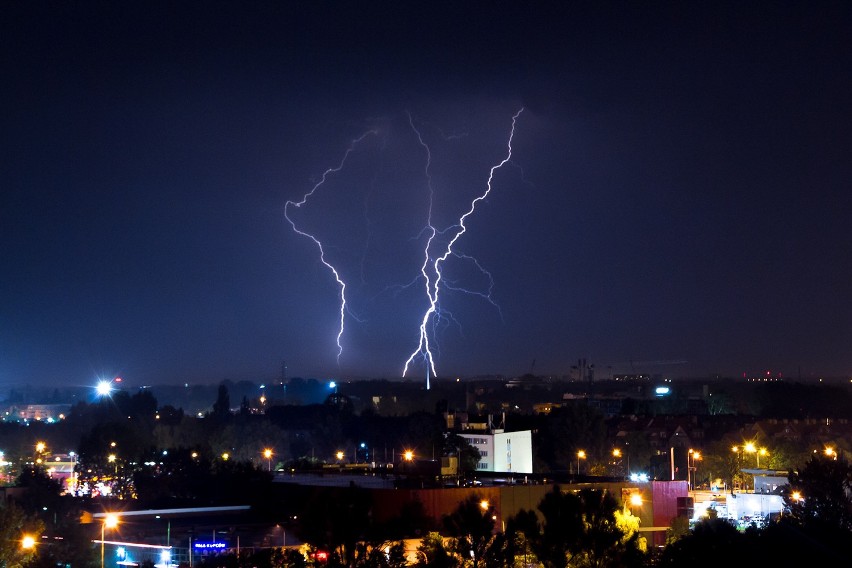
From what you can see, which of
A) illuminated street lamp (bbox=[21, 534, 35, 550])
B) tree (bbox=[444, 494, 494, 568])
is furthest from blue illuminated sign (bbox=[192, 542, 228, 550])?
tree (bbox=[444, 494, 494, 568])

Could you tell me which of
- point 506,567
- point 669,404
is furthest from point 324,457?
point 506,567

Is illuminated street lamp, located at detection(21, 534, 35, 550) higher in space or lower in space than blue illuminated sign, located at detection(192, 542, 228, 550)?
higher

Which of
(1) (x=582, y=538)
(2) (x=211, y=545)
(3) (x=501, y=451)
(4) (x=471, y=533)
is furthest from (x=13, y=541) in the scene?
(3) (x=501, y=451)

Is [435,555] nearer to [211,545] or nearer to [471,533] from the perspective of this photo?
[471,533]

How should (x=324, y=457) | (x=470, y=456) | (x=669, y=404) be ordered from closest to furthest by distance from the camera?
(x=470, y=456)
(x=324, y=457)
(x=669, y=404)

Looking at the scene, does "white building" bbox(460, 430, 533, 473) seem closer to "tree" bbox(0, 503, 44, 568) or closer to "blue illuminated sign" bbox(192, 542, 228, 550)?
"blue illuminated sign" bbox(192, 542, 228, 550)

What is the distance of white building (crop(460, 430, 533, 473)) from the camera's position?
192ft

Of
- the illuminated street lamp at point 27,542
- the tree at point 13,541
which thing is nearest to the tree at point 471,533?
the illuminated street lamp at point 27,542

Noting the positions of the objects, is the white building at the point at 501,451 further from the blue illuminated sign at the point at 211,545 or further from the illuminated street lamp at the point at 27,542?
the illuminated street lamp at the point at 27,542

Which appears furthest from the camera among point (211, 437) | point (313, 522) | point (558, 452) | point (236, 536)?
point (211, 437)

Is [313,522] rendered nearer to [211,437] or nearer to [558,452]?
[558,452]

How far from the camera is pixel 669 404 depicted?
4466 inches

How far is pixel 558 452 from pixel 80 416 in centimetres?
7119

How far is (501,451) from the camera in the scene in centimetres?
5875
